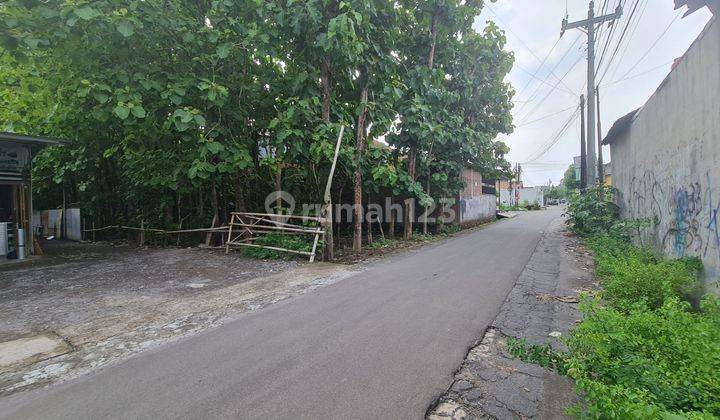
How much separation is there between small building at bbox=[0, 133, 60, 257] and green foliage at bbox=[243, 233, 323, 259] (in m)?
6.12

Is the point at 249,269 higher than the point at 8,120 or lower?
lower

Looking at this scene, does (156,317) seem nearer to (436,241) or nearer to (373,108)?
(373,108)

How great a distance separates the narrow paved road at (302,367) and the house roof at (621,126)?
751cm

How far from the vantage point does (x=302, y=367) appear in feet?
11.2

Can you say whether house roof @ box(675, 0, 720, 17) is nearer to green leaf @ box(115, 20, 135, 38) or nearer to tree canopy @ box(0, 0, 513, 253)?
tree canopy @ box(0, 0, 513, 253)

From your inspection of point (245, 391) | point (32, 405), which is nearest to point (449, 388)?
point (245, 391)

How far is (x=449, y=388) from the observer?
3.06 m

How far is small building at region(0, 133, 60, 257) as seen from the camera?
9.78 metres

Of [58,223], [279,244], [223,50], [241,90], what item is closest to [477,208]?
[279,244]

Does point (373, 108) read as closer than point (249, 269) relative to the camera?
No

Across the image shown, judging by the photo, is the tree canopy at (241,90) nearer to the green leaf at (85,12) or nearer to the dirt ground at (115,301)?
the green leaf at (85,12)

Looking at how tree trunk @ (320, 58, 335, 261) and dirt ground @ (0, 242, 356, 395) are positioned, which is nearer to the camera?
dirt ground @ (0, 242, 356, 395)

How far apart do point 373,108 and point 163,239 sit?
9.32 meters

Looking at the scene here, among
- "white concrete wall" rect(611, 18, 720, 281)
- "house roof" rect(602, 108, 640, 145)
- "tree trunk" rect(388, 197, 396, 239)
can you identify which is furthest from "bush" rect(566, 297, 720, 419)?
"tree trunk" rect(388, 197, 396, 239)
